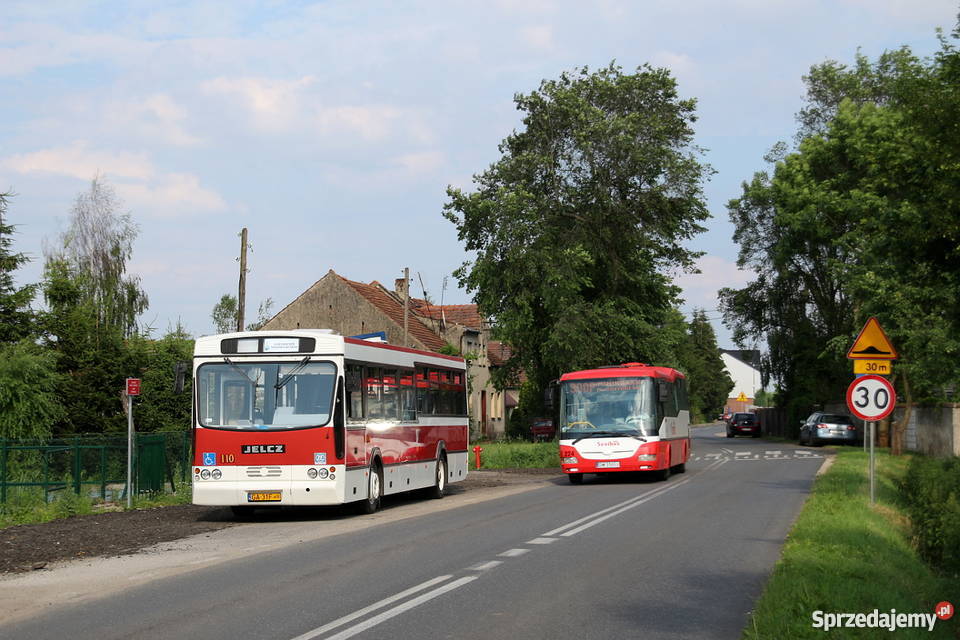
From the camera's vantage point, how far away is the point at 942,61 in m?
15.3

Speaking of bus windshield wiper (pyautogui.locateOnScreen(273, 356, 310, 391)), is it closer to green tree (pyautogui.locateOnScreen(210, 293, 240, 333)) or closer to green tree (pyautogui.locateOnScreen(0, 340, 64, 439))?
green tree (pyautogui.locateOnScreen(0, 340, 64, 439))

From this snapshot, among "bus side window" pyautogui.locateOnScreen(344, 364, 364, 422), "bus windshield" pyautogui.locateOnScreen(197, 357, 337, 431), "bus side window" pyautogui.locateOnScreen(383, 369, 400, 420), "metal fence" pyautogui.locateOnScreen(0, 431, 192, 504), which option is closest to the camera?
"bus windshield" pyautogui.locateOnScreen(197, 357, 337, 431)

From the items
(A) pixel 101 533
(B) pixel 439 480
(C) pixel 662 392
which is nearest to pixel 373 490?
(B) pixel 439 480

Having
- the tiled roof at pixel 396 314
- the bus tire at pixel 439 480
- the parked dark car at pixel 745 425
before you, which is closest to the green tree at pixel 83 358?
the bus tire at pixel 439 480

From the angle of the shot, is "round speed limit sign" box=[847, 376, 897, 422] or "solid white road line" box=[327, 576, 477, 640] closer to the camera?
"solid white road line" box=[327, 576, 477, 640]

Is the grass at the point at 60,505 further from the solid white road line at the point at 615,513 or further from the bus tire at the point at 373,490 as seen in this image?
the solid white road line at the point at 615,513

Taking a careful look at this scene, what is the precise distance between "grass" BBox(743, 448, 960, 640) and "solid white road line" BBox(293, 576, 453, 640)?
2921 mm

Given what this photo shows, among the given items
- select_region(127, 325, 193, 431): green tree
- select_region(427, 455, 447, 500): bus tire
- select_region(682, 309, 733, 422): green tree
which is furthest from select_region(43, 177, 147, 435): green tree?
select_region(682, 309, 733, 422): green tree

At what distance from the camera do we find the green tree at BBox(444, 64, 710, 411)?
4634cm

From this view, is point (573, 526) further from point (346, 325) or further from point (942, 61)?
point (346, 325)

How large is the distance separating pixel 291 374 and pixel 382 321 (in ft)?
158

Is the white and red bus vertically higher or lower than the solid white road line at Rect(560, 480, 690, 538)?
higher

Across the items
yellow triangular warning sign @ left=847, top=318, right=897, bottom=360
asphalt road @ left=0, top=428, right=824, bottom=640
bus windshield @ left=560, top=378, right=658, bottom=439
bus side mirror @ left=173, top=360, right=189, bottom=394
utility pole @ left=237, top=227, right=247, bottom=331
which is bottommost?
asphalt road @ left=0, top=428, right=824, bottom=640

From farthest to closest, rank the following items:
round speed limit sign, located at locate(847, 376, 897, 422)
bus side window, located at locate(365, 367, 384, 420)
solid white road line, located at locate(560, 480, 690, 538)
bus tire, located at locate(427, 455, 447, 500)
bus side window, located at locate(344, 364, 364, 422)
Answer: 1. bus tire, located at locate(427, 455, 447, 500)
2. bus side window, located at locate(365, 367, 384, 420)
3. bus side window, located at locate(344, 364, 364, 422)
4. round speed limit sign, located at locate(847, 376, 897, 422)
5. solid white road line, located at locate(560, 480, 690, 538)
